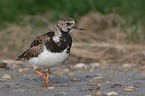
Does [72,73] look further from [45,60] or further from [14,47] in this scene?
[14,47]

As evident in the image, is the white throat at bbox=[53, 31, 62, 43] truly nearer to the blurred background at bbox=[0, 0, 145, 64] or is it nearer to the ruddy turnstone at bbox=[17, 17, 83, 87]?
the ruddy turnstone at bbox=[17, 17, 83, 87]

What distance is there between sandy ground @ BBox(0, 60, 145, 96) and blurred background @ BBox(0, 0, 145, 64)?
31.3 inches

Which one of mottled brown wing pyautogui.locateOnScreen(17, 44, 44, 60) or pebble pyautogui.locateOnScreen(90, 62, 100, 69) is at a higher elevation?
pebble pyautogui.locateOnScreen(90, 62, 100, 69)

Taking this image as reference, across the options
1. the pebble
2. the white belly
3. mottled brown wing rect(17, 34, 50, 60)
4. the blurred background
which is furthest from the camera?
the blurred background

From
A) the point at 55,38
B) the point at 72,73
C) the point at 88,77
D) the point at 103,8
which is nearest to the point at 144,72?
the point at 88,77

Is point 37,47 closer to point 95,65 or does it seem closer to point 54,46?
point 54,46

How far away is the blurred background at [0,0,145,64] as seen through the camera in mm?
7609

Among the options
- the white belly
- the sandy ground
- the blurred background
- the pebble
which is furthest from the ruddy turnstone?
the blurred background

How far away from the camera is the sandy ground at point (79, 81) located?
4113 mm

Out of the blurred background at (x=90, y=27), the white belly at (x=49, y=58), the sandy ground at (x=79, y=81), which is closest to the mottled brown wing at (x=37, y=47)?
the white belly at (x=49, y=58)

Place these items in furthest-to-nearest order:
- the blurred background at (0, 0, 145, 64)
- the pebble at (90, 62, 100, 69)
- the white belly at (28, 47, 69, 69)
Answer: the blurred background at (0, 0, 145, 64) → the pebble at (90, 62, 100, 69) → the white belly at (28, 47, 69, 69)

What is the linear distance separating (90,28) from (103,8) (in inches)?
37.5

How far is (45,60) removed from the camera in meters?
4.41

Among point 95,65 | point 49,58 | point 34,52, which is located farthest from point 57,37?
point 95,65
